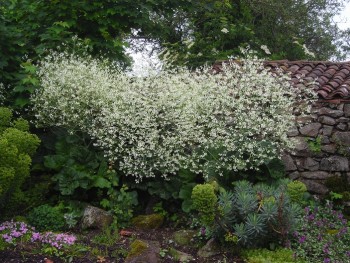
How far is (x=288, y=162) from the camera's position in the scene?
318 inches

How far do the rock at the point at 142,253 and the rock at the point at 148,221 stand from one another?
124 cm

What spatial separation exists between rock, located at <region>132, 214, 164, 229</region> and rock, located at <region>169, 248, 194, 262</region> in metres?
1.11

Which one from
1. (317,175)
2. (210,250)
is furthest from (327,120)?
(210,250)

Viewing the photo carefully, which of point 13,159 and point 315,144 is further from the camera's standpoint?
point 315,144

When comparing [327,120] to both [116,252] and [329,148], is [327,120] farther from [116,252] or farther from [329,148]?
[116,252]

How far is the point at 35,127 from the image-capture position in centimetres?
806

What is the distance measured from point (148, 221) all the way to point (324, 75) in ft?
15.1

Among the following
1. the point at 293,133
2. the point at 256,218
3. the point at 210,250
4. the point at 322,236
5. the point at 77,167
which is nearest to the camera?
the point at 256,218

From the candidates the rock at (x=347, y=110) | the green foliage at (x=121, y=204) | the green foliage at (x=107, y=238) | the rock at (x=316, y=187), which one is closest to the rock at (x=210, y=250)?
the green foliage at (x=107, y=238)

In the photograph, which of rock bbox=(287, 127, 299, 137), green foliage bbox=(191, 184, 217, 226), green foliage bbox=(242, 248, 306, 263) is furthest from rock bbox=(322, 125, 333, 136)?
green foliage bbox=(191, 184, 217, 226)

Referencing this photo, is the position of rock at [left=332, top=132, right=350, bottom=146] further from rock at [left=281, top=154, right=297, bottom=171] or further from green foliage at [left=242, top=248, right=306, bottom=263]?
green foliage at [left=242, top=248, right=306, bottom=263]

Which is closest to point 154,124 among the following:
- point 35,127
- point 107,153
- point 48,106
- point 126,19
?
point 107,153

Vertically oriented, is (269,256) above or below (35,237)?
above

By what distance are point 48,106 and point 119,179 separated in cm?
159
